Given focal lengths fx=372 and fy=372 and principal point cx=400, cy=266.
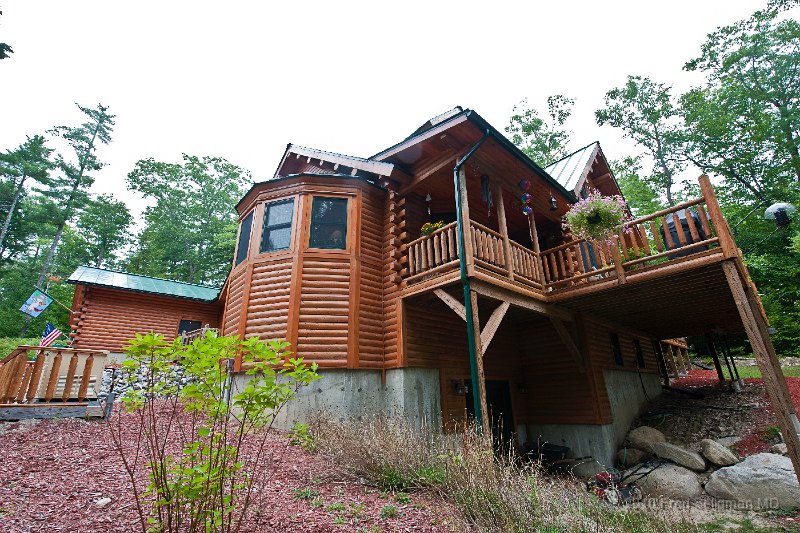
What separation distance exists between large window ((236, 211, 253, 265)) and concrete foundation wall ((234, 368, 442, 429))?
3591mm

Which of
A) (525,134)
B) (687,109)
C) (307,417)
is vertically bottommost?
(307,417)

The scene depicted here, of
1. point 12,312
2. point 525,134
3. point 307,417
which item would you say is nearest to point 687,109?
point 525,134

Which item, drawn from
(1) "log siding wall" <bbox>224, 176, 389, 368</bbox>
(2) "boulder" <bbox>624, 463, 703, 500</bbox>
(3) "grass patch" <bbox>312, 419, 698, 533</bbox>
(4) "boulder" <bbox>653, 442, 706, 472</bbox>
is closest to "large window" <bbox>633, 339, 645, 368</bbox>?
(4) "boulder" <bbox>653, 442, 706, 472</bbox>

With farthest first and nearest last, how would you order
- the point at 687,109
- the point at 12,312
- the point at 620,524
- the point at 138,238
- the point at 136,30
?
1. the point at 138,238
2. the point at 12,312
3. the point at 687,109
4. the point at 136,30
5. the point at 620,524

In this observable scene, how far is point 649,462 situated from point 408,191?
30.8ft

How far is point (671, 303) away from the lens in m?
9.66

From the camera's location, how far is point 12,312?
28.9 m

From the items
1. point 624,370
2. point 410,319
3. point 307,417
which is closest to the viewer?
point 307,417

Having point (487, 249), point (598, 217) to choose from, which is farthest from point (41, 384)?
point (598, 217)

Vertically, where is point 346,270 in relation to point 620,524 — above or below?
above

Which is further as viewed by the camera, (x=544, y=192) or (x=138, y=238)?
(x=138, y=238)

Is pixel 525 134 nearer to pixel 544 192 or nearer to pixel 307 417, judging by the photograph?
pixel 544 192

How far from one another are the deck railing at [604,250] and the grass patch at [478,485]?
392cm

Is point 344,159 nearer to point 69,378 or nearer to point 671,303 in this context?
point 69,378
